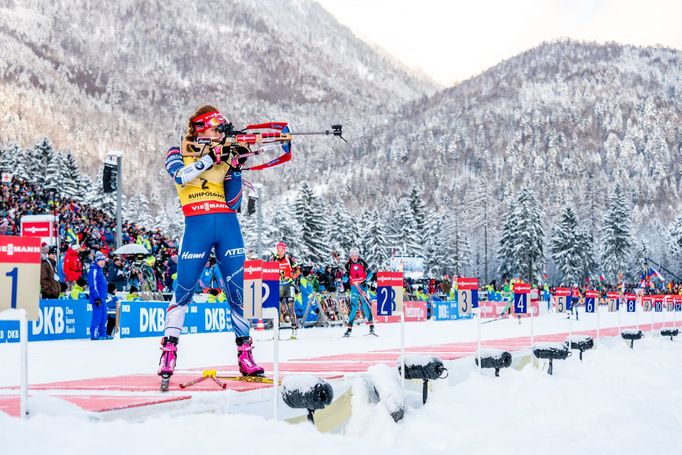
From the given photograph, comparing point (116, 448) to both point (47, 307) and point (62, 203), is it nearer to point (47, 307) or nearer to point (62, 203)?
point (47, 307)

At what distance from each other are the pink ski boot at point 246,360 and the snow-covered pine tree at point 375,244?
287 ft

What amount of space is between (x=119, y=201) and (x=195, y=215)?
15.4 metres

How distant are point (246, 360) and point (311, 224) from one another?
232ft

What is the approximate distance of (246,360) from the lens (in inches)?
297

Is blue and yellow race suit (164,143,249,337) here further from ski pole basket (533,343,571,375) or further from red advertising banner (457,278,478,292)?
red advertising banner (457,278,478,292)

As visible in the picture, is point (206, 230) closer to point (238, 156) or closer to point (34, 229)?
point (238, 156)

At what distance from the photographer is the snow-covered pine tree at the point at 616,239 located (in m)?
105

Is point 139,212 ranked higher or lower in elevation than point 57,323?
higher

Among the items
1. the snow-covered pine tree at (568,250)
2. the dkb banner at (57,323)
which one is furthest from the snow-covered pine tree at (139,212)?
the dkb banner at (57,323)

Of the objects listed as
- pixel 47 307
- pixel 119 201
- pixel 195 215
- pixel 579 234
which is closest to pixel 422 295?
pixel 119 201

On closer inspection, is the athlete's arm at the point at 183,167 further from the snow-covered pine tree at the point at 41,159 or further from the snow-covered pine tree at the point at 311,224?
the snow-covered pine tree at the point at 41,159

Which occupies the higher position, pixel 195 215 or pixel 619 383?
pixel 195 215

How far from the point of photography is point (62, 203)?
158ft

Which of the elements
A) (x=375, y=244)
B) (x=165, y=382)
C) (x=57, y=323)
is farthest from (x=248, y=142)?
(x=375, y=244)
